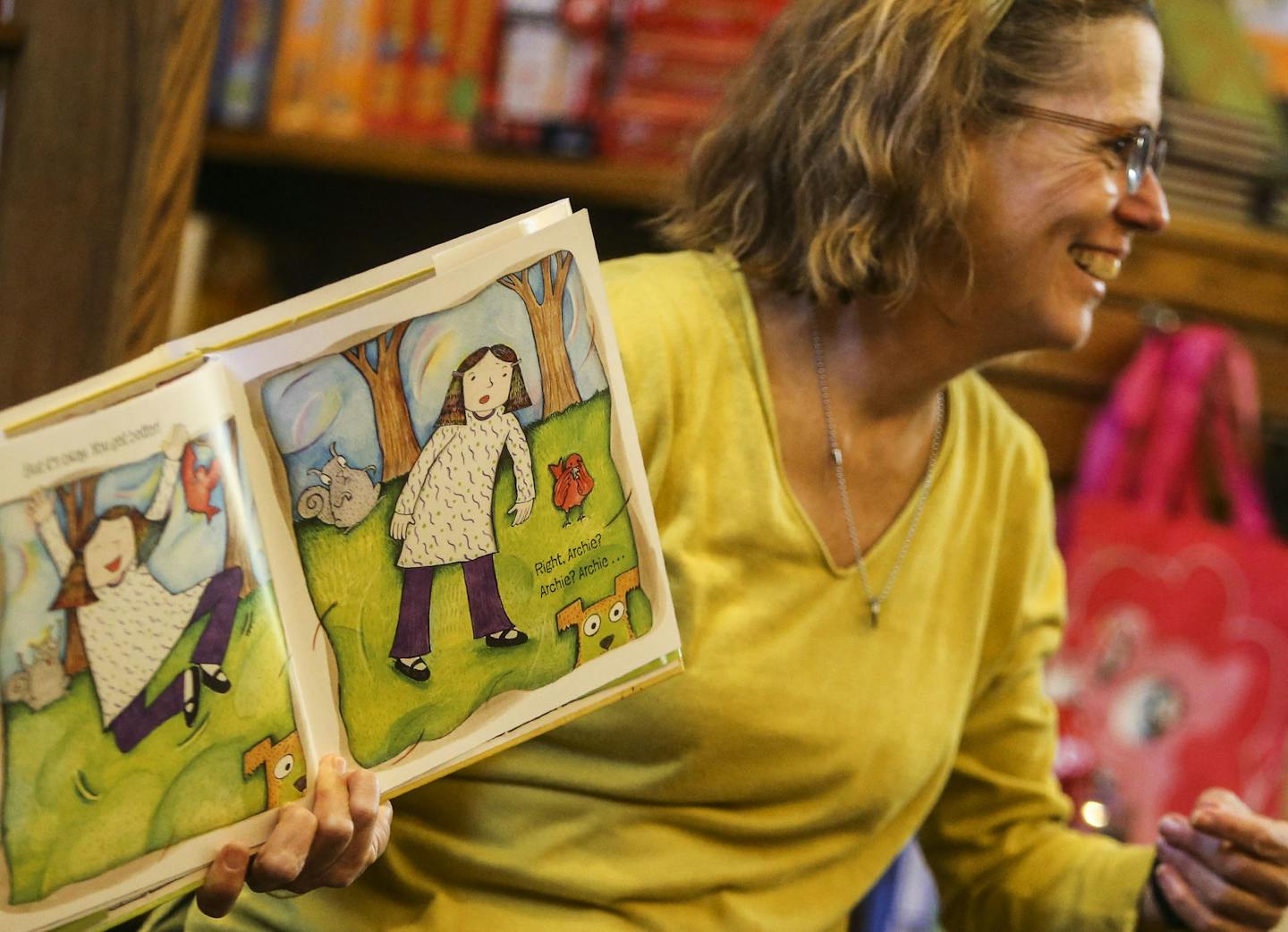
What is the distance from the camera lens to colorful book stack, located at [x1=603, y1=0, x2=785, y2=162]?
67.5 inches

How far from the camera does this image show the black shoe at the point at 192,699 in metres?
0.69

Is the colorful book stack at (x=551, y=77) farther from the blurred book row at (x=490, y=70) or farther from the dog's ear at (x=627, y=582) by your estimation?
the dog's ear at (x=627, y=582)

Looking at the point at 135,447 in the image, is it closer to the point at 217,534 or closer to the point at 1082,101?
the point at 217,534

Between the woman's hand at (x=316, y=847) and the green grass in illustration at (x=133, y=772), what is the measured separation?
0.07 feet

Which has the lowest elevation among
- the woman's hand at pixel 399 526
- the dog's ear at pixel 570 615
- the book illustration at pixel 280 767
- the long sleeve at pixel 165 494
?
the book illustration at pixel 280 767

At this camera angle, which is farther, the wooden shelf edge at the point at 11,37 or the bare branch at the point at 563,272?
the wooden shelf edge at the point at 11,37

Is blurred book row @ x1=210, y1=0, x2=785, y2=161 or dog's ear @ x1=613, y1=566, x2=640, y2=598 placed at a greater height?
blurred book row @ x1=210, y1=0, x2=785, y2=161

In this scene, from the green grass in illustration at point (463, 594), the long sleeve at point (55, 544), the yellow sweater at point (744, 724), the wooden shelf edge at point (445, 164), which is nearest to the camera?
the long sleeve at point (55, 544)

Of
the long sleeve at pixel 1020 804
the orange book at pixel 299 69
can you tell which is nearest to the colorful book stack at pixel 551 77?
the orange book at pixel 299 69

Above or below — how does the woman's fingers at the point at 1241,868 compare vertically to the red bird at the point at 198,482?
below

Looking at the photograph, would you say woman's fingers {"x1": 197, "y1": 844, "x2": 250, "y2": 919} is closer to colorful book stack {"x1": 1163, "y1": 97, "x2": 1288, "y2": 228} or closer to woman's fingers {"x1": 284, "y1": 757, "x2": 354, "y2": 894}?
woman's fingers {"x1": 284, "y1": 757, "x2": 354, "y2": 894}

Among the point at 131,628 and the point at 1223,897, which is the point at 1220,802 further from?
the point at 131,628

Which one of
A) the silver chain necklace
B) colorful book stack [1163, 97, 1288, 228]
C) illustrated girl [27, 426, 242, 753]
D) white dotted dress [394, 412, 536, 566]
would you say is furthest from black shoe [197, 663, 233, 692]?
colorful book stack [1163, 97, 1288, 228]

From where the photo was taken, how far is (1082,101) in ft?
3.43
